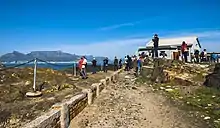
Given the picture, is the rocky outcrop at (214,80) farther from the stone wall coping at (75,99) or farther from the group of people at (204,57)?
the group of people at (204,57)

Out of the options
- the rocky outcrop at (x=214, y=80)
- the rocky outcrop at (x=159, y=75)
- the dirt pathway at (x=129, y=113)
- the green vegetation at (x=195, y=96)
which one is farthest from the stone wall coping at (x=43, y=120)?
the rocky outcrop at (x=159, y=75)

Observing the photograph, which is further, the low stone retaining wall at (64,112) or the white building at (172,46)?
Result: the white building at (172,46)

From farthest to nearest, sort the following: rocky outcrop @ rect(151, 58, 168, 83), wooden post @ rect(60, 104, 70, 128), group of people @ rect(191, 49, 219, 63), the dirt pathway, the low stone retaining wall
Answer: group of people @ rect(191, 49, 219, 63) → rocky outcrop @ rect(151, 58, 168, 83) → the dirt pathway → wooden post @ rect(60, 104, 70, 128) → the low stone retaining wall

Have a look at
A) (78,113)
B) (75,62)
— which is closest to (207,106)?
(78,113)

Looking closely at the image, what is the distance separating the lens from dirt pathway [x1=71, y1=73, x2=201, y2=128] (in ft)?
31.2

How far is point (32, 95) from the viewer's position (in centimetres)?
1423

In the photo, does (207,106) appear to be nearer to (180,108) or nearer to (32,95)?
(180,108)

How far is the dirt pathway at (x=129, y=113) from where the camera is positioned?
9516mm

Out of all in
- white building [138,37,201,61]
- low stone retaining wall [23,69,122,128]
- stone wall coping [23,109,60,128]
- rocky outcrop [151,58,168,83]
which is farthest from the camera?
white building [138,37,201,61]

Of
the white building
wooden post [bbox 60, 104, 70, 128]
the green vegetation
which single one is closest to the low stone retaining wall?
Answer: wooden post [bbox 60, 104, 70, 128]

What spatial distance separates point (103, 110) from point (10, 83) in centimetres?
866

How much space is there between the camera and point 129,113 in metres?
11.0

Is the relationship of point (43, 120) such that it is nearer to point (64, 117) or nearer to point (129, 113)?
point (64, 117)

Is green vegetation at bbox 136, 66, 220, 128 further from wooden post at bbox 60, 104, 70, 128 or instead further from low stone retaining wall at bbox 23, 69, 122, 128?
wooden post at bbox 60, 104, 70, 128
